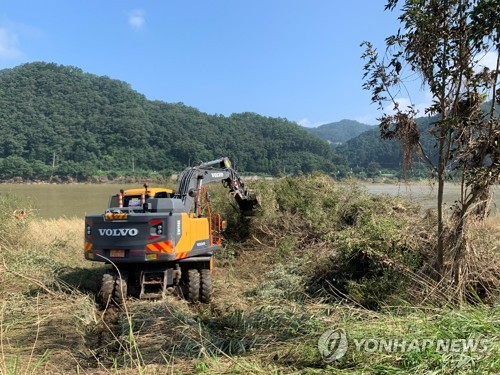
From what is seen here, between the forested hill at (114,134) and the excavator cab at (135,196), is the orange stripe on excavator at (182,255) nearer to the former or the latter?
the excavator cab at (135,196)

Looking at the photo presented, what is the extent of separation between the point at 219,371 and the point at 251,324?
1.91 m

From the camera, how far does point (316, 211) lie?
12250mm

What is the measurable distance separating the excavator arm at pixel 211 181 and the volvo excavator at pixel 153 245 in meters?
0.03

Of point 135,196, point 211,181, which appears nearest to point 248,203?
point 211,181

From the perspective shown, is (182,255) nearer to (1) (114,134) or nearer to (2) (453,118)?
(2) (453,118)

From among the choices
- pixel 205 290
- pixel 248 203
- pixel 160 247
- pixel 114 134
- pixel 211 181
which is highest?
pixel 114 134

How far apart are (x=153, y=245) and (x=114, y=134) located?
8873 cm

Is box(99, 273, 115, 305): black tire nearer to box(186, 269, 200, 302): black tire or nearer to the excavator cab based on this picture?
box(186, 269, 200, 302): black tire

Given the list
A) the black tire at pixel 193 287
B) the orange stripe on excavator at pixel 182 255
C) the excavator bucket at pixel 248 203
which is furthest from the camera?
the excavator bucket at pixel 248 203

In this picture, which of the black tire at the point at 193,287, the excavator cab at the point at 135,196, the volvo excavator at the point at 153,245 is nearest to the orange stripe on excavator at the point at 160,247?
the volvo excavator at the point at 153,245

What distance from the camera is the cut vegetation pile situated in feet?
11.6

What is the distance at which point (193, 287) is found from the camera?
784cm

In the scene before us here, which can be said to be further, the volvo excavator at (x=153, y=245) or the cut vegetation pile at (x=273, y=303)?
the volvo excavator at (x=153, y=245)

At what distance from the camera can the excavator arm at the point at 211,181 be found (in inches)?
358
